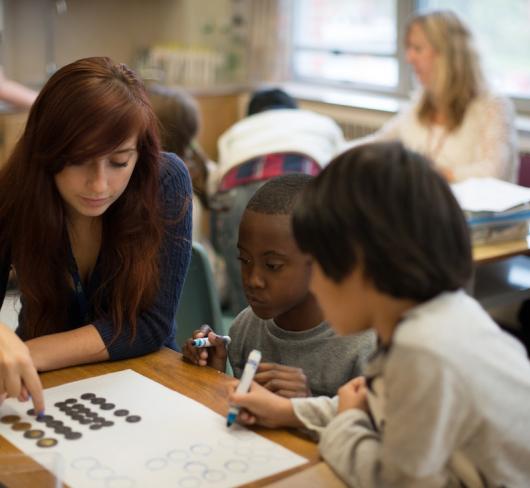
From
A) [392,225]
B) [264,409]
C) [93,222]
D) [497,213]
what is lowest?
[497,213]

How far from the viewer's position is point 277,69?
5.64 meters

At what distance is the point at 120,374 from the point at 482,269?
201 cm

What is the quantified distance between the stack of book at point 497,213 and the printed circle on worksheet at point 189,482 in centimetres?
178

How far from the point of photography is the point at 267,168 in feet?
11.0

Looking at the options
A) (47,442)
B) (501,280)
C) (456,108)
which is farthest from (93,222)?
(456,108)

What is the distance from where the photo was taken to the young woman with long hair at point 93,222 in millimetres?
1509

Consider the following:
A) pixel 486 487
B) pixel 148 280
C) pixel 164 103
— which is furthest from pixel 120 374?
pixel 164 103

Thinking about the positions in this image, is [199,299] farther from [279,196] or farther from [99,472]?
[99,472]

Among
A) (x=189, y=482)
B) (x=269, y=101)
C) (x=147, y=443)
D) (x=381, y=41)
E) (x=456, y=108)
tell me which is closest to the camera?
(x=189, y=482)

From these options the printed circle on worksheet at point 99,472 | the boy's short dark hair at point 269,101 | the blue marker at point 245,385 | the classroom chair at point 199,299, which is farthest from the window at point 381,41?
the printed circle on worksheet at point 99,472

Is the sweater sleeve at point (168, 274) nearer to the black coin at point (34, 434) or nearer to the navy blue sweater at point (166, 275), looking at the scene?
the navy blue sweater at point (166, 275)

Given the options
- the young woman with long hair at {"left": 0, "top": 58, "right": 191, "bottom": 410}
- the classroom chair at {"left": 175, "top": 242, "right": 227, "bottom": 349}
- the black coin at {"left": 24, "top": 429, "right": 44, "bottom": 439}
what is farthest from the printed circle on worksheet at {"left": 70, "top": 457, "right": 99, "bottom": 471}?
the classroom chair at {"left": 175, "top": 242, "right": 227, "bottom": 349}

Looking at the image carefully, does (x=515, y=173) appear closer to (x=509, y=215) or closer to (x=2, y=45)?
(x=509, y=215)

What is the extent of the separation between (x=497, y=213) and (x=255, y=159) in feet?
3.35
